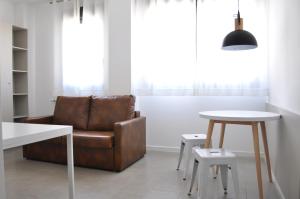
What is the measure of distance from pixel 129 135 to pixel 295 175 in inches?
72.7

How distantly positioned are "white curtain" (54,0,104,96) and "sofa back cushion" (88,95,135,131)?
0.62 meters

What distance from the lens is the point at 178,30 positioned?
365 centimetres

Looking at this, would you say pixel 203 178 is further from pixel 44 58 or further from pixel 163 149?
pixel 44 58

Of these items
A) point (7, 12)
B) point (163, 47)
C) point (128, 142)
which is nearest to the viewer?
point (128, 142)

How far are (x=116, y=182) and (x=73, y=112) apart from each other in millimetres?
1515

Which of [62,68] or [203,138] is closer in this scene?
[203,138]

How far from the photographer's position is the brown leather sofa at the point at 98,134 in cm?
288

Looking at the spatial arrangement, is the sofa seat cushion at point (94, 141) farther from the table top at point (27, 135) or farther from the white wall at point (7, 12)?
the white wall at point (7, 12)

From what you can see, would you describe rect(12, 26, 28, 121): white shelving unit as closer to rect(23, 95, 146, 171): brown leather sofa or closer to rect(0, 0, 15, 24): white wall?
rect(0, 0, 15, 24): white wall

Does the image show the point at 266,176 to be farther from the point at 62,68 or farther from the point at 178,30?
the point at 62,68

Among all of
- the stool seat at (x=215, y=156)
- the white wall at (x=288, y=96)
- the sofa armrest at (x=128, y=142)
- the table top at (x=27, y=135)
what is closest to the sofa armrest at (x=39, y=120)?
the sofa armrest at (x=128, y=142)

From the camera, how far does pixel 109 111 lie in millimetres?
3477

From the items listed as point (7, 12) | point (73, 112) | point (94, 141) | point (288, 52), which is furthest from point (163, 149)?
point (7, 12)

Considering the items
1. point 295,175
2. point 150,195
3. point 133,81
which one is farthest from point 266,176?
point 133,81
